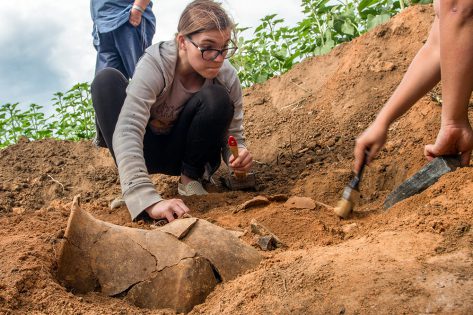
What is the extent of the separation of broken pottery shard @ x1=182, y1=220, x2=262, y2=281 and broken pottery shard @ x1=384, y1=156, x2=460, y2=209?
69 centimetres

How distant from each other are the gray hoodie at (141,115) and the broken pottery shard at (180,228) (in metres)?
0.55

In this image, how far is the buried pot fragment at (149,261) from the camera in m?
1.81

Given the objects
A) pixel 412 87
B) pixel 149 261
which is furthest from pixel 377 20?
pixel 149 261

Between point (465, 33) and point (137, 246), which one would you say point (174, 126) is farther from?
point (465, 33)

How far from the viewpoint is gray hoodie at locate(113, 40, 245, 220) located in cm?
264

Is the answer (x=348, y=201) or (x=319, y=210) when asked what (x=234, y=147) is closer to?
(x=319, y=210)

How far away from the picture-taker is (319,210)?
8.29 feet

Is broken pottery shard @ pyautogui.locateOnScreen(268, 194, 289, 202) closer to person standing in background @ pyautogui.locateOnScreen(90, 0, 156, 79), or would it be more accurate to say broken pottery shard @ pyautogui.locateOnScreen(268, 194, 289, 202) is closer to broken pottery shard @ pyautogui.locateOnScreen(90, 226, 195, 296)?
broken pottery shard @ pyautogui.locateOnScreen(90, 226, 195, 296)

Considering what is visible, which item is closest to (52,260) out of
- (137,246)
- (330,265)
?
(137,246)

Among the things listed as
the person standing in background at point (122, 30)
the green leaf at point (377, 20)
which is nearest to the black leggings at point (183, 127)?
the person standing in background at point (122, 30)

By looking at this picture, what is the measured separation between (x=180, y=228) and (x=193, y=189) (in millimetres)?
1367

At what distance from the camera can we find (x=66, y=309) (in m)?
1.66

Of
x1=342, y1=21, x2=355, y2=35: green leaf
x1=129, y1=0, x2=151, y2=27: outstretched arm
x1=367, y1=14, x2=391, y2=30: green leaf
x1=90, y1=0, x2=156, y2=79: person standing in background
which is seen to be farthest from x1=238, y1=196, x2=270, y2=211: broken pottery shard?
x1=342, y1=21, x2=355, y2=35: green leaf

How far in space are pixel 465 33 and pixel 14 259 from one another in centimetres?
165
